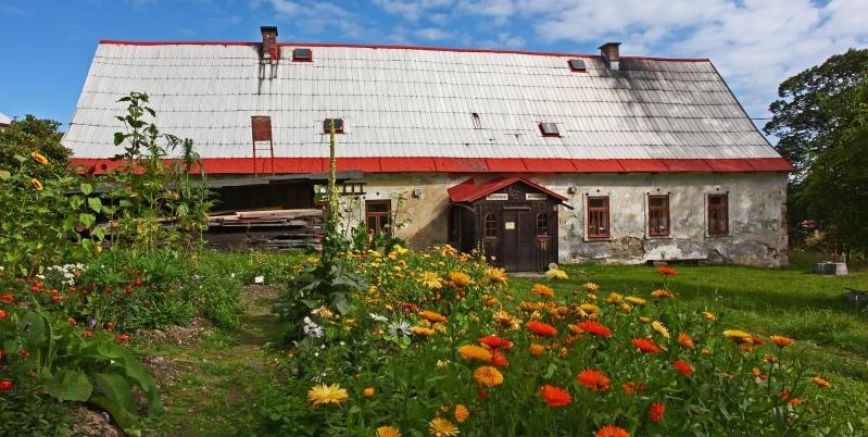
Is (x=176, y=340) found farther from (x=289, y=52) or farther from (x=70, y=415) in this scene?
(x=289, y=52)

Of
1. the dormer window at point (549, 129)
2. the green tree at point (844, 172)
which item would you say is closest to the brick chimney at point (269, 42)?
the dormer window at point (549, 129)

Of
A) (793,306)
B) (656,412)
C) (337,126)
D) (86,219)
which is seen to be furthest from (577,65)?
(656,412)

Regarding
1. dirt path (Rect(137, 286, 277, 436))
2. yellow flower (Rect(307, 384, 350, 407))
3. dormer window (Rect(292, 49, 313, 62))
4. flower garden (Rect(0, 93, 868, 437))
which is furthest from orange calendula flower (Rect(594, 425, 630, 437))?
dormer window (Rect(292, 49, 313, 62))

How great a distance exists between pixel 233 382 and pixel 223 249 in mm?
10452

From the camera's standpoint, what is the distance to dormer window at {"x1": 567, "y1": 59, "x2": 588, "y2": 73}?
68.7ft

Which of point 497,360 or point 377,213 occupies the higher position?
point 377,213

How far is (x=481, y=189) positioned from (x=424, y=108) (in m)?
4.24

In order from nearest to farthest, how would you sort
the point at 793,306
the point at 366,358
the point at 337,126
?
1. the point at 366,358
2. the point at 793,306
3. the point at 337,126

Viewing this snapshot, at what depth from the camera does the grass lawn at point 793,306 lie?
5.22 m

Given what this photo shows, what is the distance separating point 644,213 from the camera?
58.3 feet

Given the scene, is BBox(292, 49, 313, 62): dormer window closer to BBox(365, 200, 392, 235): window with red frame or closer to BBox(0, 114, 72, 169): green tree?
BBox(365, 200, 392, 235): window with red frame

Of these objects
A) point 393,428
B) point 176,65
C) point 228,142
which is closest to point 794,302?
point 393,428

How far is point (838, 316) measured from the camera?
8.33 meters

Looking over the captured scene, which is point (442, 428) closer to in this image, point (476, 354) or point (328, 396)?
point (476, 354)
